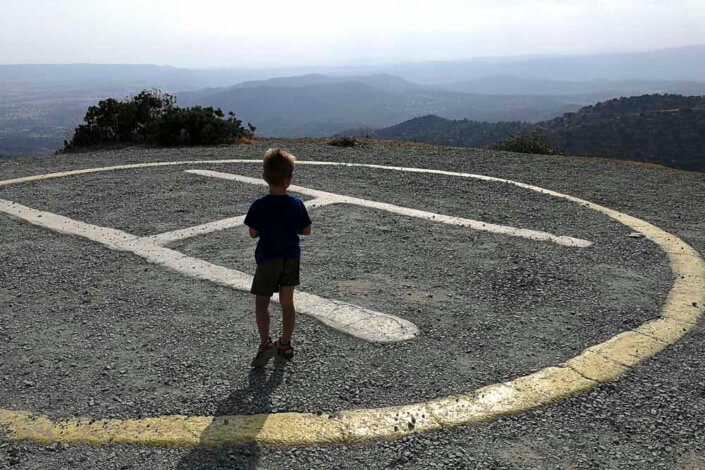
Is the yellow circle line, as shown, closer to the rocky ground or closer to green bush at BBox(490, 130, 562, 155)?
the rocky ground

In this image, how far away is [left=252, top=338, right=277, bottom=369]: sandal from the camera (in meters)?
3.68

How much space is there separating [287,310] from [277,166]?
0.96 metres

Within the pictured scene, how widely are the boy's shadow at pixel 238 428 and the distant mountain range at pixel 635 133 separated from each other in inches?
1083

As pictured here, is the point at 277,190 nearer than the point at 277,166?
No

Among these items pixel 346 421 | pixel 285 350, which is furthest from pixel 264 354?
pixel 346 421

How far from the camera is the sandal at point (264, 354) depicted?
145 inches

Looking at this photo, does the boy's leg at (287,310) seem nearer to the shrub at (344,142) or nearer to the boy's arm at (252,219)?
the boy's arm at (252,219)

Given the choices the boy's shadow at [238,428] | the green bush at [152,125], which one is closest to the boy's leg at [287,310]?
the boy's shadow at [238,428]

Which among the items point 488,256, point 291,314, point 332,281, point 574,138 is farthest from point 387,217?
point 574,138

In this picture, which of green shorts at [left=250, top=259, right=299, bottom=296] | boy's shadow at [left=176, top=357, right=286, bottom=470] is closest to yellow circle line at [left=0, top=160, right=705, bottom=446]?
boy's shadow at [left=176, top=357, right=286, bottom=470]

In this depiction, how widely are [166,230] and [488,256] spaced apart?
3779mm

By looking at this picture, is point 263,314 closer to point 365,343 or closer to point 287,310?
point 287,310

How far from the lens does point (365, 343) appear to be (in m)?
4.02

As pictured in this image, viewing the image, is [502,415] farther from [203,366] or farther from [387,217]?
[387,217]
